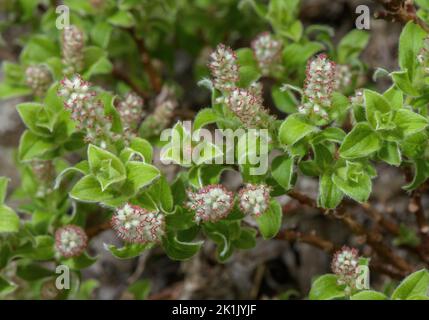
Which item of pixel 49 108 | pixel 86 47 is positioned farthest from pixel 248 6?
Result: pixel 49 108

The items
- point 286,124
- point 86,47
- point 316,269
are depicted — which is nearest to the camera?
point 286,124

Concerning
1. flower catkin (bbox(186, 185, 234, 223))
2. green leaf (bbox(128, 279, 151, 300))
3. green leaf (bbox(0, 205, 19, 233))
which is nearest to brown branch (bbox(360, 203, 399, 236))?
flower catkin (bbox(186, 185, 234, 223))

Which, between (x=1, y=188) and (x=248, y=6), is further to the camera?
(x=248, y=6)

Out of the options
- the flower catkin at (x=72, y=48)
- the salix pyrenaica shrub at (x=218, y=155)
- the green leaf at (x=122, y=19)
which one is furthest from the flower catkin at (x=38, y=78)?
the green leaf at (x=122, y=19)

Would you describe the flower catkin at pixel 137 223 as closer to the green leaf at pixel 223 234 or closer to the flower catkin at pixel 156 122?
the green leaf at pixel 223 234

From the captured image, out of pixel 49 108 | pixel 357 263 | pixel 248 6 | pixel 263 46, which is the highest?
pixel 248 6
